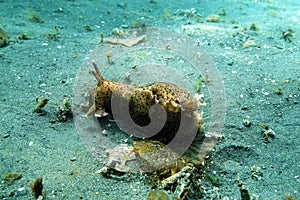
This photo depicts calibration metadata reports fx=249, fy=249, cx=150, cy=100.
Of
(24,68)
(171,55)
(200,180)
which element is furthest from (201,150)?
(24,68)

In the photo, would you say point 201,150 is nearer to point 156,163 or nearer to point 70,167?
point 156,163

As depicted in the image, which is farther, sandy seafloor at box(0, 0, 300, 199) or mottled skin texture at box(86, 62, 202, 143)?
mottled skin texture at box(86, 62, 202, 143)

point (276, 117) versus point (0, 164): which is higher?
point (276, 117)

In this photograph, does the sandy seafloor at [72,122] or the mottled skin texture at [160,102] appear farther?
the mottled skin texture at [160,102]
